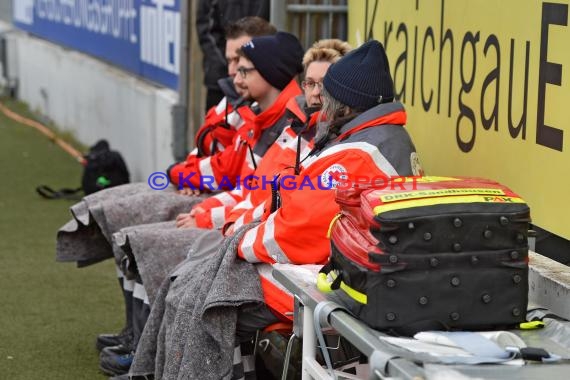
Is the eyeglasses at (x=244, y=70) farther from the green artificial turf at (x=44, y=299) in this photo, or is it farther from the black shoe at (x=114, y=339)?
the green artificial turf at (x=44, y=299)

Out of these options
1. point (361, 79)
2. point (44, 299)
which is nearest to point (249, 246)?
point (361, 79)

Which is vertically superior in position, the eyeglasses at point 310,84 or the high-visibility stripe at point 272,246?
the eyeglasses at point 310,84

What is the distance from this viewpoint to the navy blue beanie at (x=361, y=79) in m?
3.84

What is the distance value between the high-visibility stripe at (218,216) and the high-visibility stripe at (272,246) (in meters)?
1.03

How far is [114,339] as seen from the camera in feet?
17.3

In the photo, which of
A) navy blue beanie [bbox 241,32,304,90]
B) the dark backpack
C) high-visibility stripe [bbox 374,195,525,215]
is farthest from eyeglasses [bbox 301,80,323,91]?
the dark backpack

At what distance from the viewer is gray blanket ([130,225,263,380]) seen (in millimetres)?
3818

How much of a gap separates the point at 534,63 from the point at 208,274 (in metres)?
1.31

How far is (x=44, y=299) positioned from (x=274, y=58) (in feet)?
6.90

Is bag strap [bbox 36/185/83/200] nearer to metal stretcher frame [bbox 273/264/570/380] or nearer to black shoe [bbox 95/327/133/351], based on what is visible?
black shoe [bbox 95/327/133/351]

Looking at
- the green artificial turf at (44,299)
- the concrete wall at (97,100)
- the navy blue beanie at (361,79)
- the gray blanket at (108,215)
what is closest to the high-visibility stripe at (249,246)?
the navy blue beanie at (361,79)

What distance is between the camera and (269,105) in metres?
4.98

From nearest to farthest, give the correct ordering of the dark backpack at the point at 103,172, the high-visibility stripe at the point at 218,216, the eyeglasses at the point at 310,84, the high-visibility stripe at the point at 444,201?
the high-visibility stripe at the point at 444,201 → the eyeglasses at the point at 310,84 → the high-visibility stripe at the point at 218,216 → the dark backpack at the point at 103,172

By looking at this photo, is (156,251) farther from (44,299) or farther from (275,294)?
(44,299)
